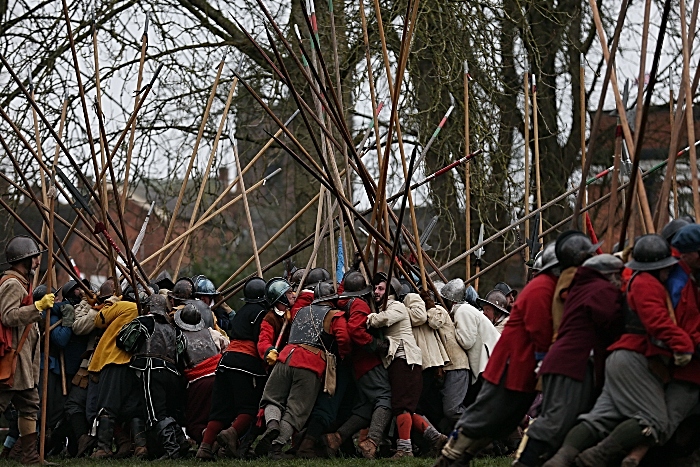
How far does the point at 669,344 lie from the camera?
24.3 ft

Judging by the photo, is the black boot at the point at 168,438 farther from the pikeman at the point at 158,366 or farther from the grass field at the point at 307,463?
the grass field at the point at 307,463

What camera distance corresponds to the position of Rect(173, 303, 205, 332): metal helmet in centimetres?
1127

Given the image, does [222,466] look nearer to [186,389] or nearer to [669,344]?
[186,389]

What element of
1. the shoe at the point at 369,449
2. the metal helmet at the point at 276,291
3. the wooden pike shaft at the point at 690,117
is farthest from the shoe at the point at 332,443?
the wooden pike shaft at the point at 690,117

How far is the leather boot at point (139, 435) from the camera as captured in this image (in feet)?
36.0

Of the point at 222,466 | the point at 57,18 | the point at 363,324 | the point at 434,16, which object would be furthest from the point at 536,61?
the point at 222,466

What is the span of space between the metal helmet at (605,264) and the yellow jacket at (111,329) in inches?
189

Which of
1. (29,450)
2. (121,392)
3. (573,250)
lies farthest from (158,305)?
(573,250)

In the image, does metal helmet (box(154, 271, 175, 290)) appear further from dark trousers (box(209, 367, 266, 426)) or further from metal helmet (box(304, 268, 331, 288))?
dark trousers (box(209, 367, 266, 426))

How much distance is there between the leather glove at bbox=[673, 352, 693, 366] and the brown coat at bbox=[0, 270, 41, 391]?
512 cm

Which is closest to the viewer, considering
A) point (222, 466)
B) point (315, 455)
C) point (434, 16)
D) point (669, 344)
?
point (669, 344)

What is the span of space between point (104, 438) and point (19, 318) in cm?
153

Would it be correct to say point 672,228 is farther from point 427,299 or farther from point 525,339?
point 427,299

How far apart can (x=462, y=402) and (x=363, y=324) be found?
1.30 meters
